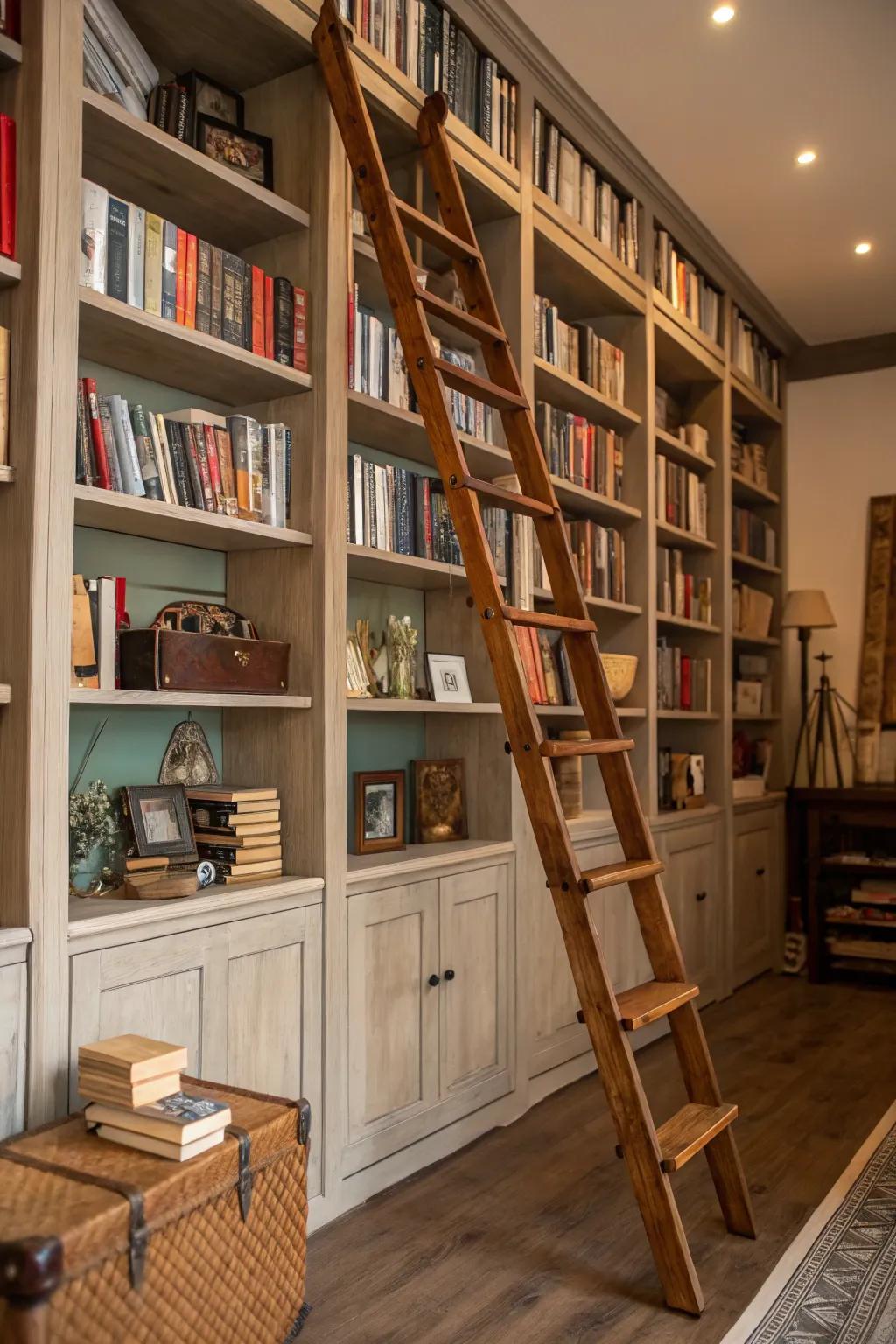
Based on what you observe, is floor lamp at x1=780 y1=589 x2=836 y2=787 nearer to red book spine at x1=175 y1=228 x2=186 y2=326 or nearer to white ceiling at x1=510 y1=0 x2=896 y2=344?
white ceiling at x1=510 y1=0 x2=896 y2=344

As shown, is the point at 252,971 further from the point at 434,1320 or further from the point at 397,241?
the point at 397,241

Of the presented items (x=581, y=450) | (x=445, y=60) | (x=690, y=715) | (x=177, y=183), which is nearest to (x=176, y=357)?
(x=177, y=183)

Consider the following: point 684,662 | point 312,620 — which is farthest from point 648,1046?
point 312,620

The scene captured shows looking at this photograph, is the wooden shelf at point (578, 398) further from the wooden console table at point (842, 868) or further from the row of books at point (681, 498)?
the wooden console table at point (842, 868)

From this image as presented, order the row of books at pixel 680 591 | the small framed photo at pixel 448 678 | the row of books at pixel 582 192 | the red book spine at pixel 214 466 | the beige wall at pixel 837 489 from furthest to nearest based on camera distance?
the beige wall at pixel 837 489
the row of books at pixel 680 591
the row of books at pixel 582 192
the small framed photo at pixel 448 678
the red book spine at pixel 214 466

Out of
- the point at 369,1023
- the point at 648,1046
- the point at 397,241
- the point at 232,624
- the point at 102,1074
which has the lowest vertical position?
the point at 648,1046

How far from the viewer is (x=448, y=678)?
120 inches

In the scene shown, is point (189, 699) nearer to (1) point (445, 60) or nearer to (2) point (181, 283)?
(2) point (181, 283)

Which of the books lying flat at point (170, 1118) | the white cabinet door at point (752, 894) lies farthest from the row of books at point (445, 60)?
the white cabinet door at point (752, 894)

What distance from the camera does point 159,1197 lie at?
1.55m

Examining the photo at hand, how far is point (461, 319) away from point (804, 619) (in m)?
3.02

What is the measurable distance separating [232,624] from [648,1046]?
2279mm

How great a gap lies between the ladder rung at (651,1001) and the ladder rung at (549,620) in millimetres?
528

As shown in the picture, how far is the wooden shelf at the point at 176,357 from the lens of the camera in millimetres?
2037
